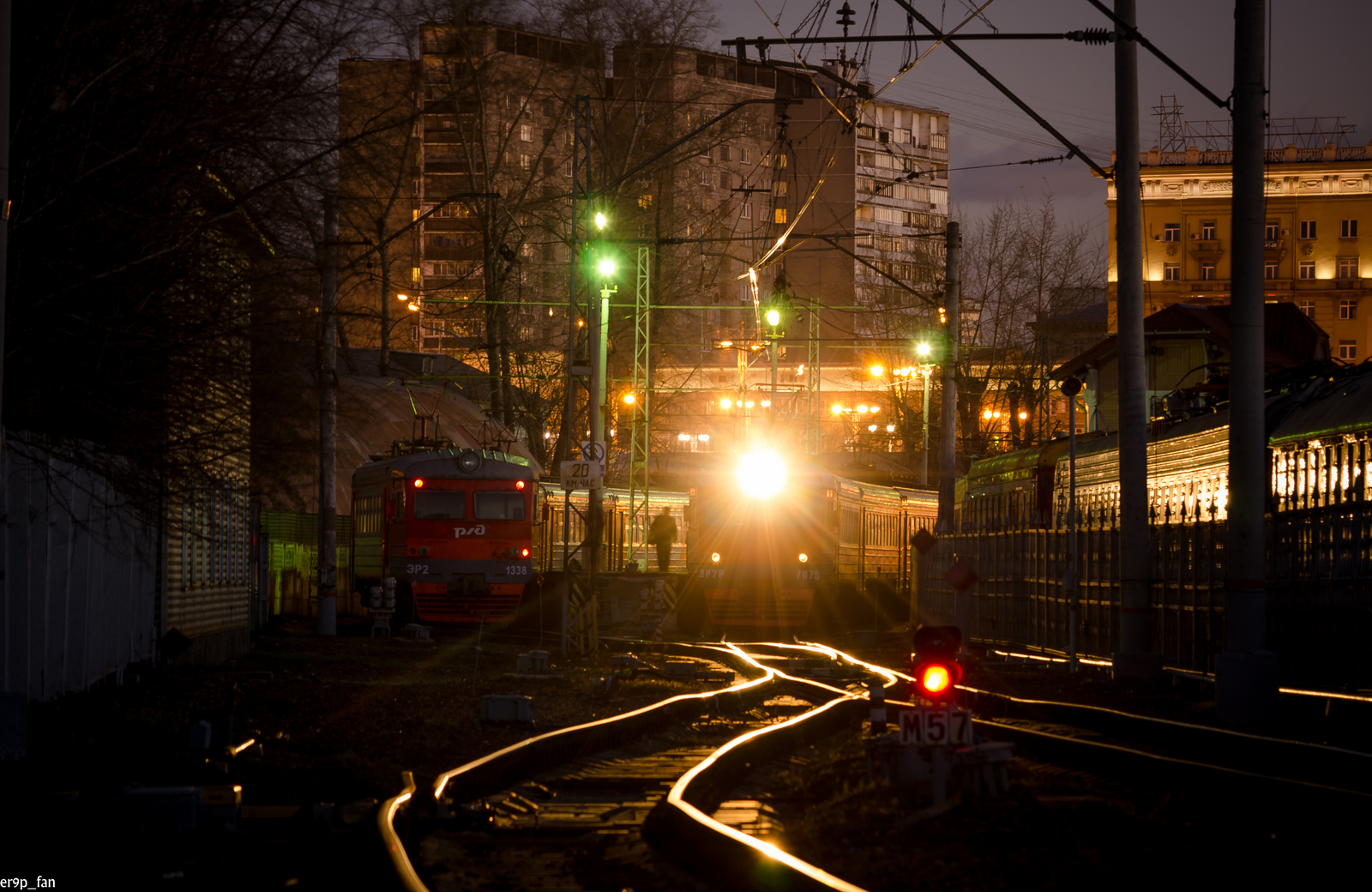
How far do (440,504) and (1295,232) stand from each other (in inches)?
2919

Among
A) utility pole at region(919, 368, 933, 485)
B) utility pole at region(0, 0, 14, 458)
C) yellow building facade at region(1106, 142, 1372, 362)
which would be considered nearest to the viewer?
utility pole at region(0, 0, 14, 458)

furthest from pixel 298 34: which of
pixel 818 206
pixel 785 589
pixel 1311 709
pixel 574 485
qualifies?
pixel 818 206

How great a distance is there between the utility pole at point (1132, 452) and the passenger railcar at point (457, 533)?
51.0 feet

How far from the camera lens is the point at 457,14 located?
46.5m

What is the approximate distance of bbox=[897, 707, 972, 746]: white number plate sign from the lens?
28.7 ft

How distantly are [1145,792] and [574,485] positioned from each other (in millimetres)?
13961

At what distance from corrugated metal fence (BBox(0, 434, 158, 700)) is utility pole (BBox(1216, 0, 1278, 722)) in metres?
9.41

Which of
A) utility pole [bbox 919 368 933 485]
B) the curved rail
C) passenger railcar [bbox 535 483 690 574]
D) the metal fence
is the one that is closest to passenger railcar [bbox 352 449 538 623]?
passenger railcar [bbox 535 483 690 574]

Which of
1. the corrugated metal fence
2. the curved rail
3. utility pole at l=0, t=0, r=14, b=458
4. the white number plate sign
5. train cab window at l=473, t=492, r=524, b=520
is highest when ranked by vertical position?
utility pole at l=0, t=0, r=14, b=458

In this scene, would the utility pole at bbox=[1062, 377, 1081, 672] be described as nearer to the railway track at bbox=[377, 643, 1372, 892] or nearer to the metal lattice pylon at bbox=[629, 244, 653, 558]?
the railway track at bbox=[377, 643, 1372, 892]

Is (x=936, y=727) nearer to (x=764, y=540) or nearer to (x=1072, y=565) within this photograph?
(x=1072, y=565)

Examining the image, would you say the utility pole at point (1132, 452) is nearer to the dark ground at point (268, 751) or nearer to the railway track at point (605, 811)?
the railway track at point (605, 811)

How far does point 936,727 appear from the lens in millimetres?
8719

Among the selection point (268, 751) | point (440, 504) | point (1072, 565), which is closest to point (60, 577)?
point (268, 751)
